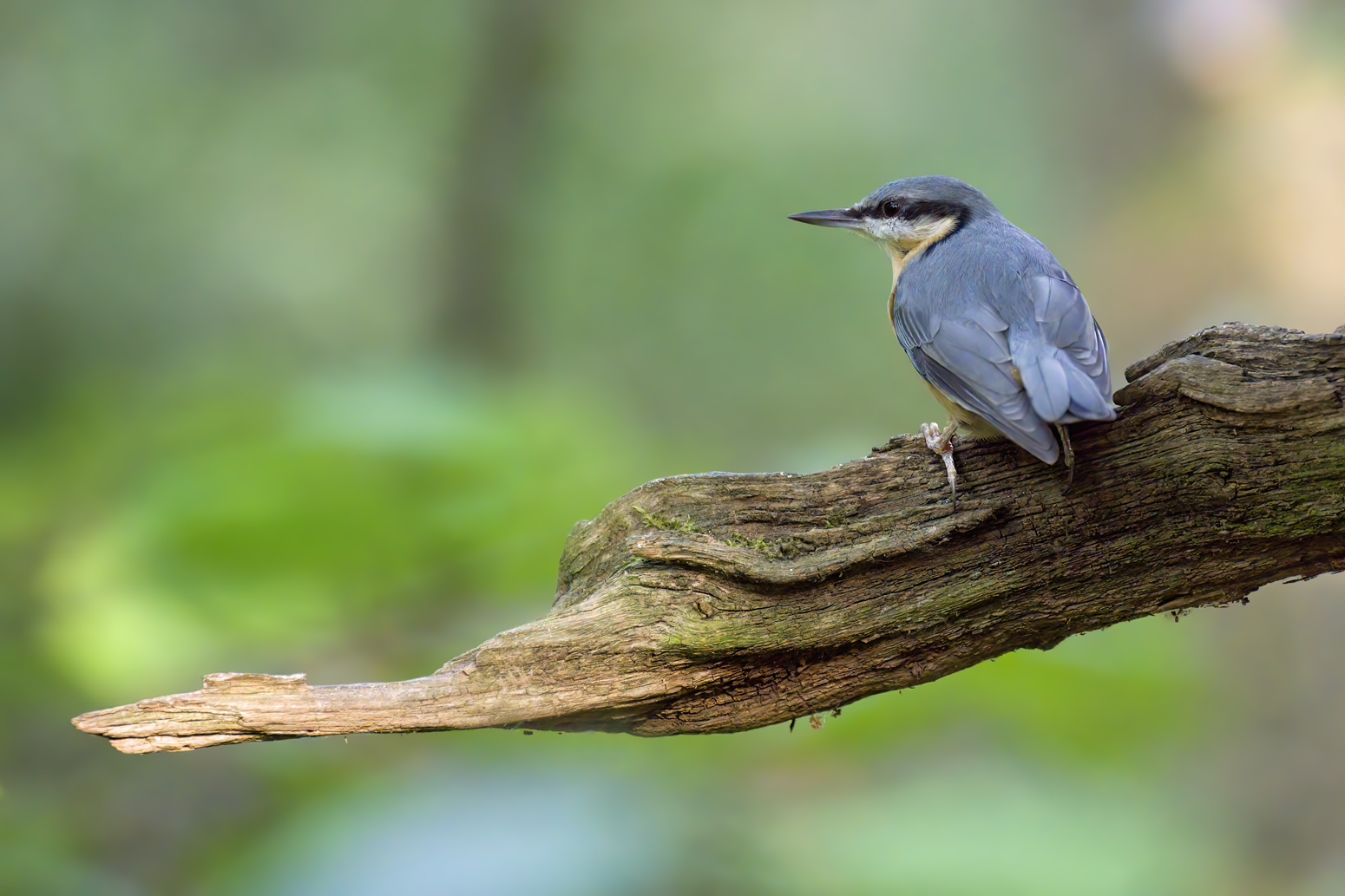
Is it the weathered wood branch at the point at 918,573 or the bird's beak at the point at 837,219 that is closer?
the weathered wood branch at the point at 918,573

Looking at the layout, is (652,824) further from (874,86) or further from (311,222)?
(874,86)

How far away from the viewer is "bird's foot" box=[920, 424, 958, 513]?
187 cm

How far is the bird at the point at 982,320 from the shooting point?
182 centimetres

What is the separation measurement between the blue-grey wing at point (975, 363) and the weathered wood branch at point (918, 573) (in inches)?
4.1

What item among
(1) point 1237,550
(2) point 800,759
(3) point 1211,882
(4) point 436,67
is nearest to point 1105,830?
(2) point 800,759

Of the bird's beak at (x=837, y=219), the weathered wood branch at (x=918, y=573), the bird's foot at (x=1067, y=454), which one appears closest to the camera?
the weathered wood branch at (x=918, y=573)

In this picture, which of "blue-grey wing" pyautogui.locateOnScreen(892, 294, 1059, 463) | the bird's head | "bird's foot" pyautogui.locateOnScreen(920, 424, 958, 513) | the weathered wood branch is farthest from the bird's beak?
the weathered wood branch

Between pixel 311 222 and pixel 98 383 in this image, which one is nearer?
pixel 98 383

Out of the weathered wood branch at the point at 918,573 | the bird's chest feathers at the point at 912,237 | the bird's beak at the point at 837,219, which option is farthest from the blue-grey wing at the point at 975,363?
the bird's beak at the point at 837,219

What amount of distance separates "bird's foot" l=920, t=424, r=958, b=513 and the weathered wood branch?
0.06 feet

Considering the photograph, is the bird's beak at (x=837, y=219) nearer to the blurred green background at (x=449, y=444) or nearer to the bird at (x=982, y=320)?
the bird at (x=982, y=320)

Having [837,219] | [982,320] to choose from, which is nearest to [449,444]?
[837,219]

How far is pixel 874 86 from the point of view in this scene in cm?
978

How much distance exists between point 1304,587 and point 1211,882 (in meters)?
1.42
